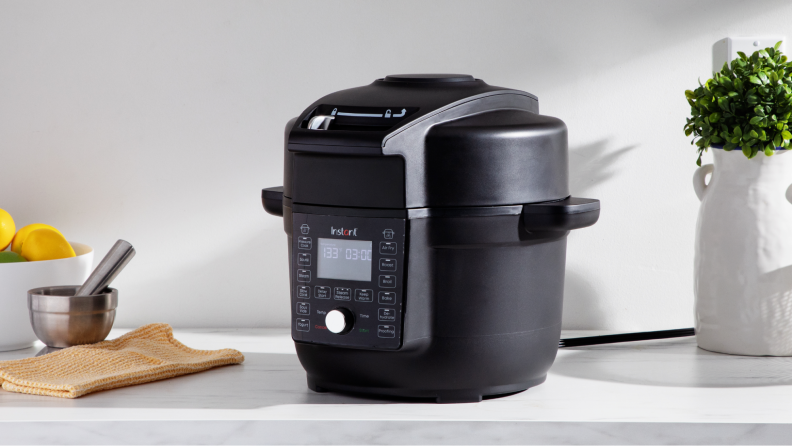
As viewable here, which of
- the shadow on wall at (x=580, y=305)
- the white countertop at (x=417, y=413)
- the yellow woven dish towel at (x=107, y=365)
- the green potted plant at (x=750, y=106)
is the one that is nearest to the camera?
the white countertop at (x=417, y=413)

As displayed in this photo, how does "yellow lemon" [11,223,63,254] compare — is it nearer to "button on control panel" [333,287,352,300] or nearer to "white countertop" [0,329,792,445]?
"white countertop" [0,329,792,445]

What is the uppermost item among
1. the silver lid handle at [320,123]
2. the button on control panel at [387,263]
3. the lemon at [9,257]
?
the silver lid handle at [320,123]

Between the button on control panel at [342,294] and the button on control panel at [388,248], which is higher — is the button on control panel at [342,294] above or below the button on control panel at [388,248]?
below

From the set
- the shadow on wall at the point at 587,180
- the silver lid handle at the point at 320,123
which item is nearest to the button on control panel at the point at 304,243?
the silver lid handle at the point at 320,123

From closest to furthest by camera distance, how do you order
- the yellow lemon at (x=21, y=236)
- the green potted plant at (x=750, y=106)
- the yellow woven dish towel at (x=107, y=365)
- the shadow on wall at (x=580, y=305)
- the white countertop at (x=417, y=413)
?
1. the white countertop at (x=417, y=413)
2. the yellow woven dish towel at (x=107, y=365)
3. the green potted plant at (x=750, y=106)
4. the yellow lemon at (x=21, y=236)
5. the shadow on wall at (x=580, y=305)

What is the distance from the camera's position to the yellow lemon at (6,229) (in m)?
1.02

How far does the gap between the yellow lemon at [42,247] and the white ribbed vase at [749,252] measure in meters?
0.79

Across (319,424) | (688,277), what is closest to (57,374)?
(319,424)

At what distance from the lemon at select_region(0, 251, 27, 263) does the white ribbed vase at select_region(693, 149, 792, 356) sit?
840mm

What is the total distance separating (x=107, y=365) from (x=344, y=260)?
313mm

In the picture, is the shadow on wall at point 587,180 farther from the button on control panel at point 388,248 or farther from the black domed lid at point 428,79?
the button on control panel at point 388,248

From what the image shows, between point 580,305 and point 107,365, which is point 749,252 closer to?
point 580,305

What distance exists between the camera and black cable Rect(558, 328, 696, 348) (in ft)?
3.38

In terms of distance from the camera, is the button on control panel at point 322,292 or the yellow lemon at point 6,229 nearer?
the button on control panel at point 322,292
